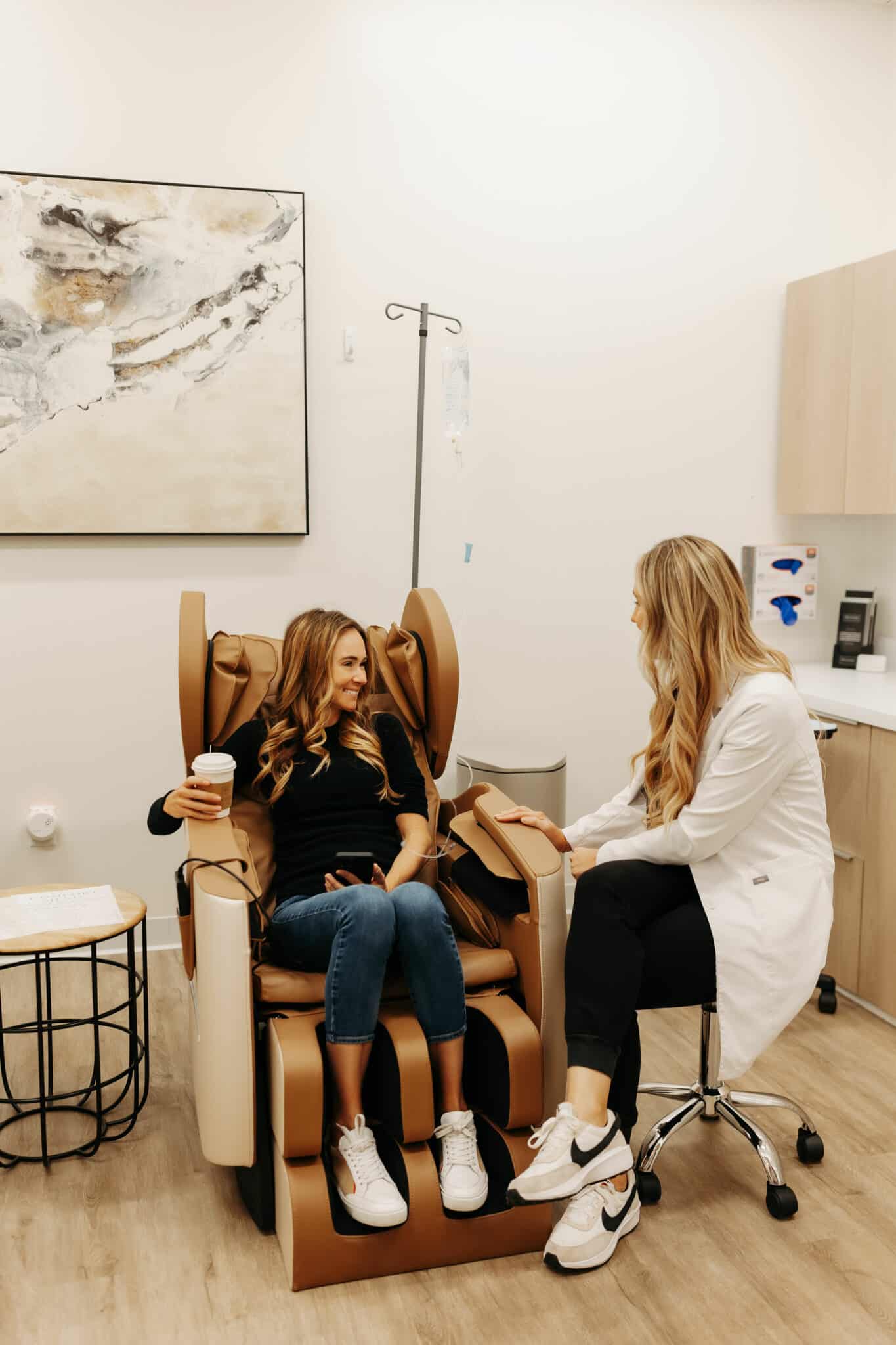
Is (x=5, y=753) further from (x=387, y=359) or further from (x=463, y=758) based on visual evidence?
(x=387, y=359)

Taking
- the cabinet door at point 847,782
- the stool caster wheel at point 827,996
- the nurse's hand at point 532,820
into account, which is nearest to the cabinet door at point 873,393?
the cabinet door at point 847,782

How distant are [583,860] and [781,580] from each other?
1845mm

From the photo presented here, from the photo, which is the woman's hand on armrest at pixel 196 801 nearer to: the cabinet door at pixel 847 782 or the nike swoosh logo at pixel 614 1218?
the nike swoosh logo at pixel 614 1218

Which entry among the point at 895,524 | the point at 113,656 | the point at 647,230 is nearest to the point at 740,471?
the point at 895,524

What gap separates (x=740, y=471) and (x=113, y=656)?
201cm

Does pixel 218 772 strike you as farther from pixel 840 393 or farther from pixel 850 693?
pixel 840 393

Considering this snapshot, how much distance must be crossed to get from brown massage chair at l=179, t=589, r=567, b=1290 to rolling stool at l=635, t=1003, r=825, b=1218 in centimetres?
21

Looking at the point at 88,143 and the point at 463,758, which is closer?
the point at 88,143

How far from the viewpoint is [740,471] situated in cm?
371

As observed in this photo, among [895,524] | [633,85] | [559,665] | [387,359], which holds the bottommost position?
[559,665]

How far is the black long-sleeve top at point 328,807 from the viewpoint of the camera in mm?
2377

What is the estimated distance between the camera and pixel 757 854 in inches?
84.7

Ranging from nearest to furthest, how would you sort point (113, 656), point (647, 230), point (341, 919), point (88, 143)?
point (341, 919) < point (88, 143) < point (113, 656) < point (647, 230)

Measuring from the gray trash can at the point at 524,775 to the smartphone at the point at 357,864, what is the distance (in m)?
0.92
